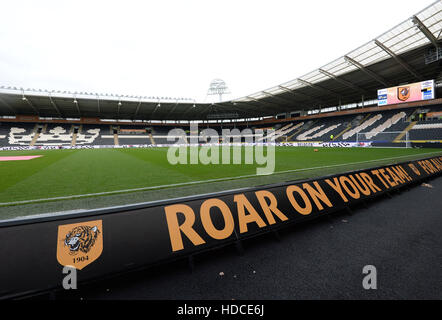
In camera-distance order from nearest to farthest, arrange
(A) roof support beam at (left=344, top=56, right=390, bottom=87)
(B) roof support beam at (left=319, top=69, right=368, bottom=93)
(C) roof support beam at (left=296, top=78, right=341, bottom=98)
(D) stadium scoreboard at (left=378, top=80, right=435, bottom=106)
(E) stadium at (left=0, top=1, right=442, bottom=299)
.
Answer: (E) stadium at (left=0, top=1, right=442, bottom=299) < (A) roof support beam at (left=344, top=56, right=390, bottom=87) < (D) stadium scoreboard at (left=378, top=80, right=435, bottom=106) < (B) roof support beam at (left=319, top=69, right=368, bottom=93) < (C) roof support beam at (left=296, top=78, right=341, bottom=98)

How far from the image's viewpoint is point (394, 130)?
1087 inches

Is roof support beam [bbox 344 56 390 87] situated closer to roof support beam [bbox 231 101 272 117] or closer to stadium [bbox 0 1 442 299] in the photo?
stadium [bbox 0 1 442 299]

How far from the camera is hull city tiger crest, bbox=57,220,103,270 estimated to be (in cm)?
183

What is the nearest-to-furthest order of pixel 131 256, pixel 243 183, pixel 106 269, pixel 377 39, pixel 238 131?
pixel 106 269 < pixel 131 256 < pixel 243 183 < pixel 377 39 < pixel 238 131

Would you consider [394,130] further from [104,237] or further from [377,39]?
[104,237]

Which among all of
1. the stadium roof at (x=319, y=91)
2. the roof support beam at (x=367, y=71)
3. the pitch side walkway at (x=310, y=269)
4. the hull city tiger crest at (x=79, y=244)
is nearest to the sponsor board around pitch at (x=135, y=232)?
the hull city tiger crest at (x=79, y=244)

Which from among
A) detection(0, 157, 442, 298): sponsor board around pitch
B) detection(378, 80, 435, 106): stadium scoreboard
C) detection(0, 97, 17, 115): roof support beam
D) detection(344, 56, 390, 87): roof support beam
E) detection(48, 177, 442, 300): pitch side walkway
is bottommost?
detection(48, 177, 442, 300): pitch side walkway

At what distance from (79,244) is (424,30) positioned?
25.8 meters

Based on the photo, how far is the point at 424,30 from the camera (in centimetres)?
1608

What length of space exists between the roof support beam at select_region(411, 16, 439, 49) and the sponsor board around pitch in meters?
21.2

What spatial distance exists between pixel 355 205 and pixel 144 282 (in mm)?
4272

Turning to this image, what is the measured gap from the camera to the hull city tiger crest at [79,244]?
1.83 meters

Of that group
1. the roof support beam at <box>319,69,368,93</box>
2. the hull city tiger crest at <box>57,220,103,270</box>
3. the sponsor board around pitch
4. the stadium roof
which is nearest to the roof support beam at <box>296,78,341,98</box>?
the stadium roof

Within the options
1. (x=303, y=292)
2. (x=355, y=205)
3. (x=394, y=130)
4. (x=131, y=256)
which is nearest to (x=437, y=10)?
(x=394, y=130)
